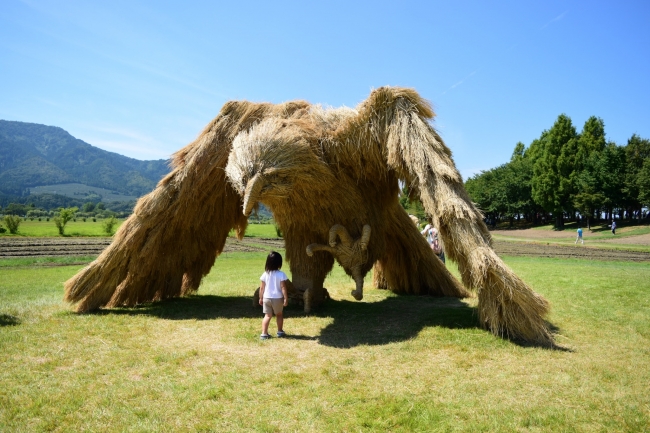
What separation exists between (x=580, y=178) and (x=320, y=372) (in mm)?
43360

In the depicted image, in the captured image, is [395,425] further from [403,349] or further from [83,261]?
[83,261]

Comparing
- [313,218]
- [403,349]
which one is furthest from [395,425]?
[313,218]

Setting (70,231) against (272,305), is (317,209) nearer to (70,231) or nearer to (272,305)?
(272,305)

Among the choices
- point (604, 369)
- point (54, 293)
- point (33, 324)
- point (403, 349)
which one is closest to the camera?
point (604, 369)

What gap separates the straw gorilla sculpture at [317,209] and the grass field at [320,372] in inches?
28.7

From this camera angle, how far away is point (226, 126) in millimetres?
8109

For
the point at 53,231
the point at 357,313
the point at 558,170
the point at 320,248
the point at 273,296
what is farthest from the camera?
the point at 558,170

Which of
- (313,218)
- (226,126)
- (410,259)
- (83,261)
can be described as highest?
(226,126)

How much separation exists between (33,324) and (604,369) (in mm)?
7757

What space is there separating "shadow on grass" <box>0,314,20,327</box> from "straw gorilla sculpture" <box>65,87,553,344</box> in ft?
3.03

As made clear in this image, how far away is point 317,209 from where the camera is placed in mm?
7359

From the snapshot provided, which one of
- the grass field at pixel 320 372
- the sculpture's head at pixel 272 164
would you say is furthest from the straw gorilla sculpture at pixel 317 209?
the grass field at pixel 320 372

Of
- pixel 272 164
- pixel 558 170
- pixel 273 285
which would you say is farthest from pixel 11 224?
pixel 558 170

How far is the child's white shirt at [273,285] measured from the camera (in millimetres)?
6004
